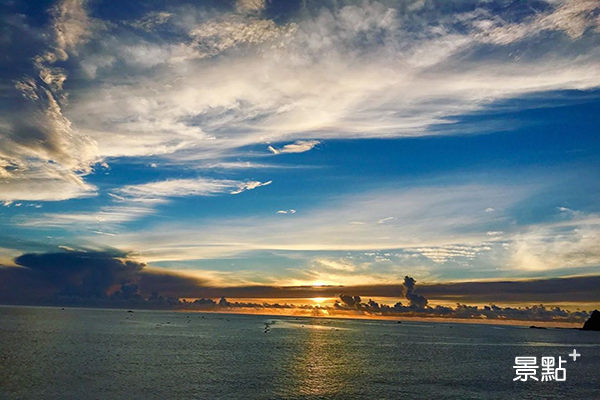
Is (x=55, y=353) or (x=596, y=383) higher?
(x=596, y=383)

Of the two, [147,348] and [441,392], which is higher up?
[441,392]

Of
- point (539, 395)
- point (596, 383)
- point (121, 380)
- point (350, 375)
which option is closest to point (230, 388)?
point (121, 380)

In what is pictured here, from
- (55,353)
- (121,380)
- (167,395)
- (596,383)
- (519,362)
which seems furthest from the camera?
(519,362)

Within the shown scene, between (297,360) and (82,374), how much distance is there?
207 feet

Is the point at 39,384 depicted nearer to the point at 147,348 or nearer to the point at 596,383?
the point at 147,348

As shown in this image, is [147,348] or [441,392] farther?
[147,348]

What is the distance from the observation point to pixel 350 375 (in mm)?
106000

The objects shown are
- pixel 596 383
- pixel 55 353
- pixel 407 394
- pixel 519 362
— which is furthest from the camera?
pixel 519 362

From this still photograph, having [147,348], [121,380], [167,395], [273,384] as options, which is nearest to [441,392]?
[273,384]

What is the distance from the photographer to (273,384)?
9156 cm

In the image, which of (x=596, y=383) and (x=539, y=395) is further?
(x=596, y=383)

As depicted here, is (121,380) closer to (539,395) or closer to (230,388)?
(230,388)

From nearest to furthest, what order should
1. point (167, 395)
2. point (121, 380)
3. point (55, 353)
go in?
point (167, 395) < point (121, 380) < point (55, 353)

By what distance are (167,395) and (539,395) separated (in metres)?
72.9
